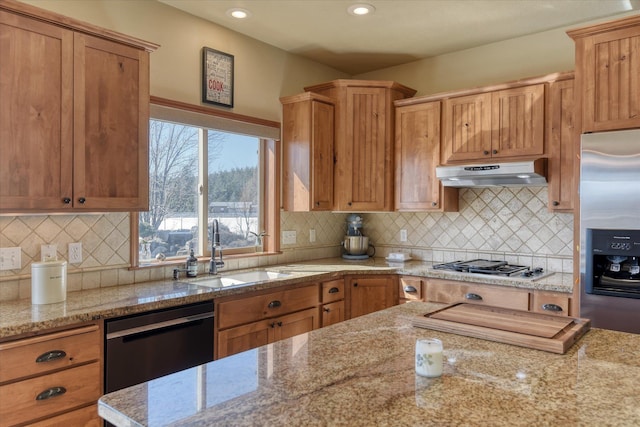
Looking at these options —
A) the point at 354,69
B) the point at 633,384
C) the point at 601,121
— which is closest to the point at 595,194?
the point at 601,121

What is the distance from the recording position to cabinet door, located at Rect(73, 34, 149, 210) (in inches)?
88.4

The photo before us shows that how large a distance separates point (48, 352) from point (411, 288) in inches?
94.1

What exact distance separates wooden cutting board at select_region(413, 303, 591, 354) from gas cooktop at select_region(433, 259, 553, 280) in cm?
136

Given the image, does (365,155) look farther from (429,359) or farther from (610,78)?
(429,359)

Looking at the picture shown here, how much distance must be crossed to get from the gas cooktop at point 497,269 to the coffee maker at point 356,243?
34.9 inches

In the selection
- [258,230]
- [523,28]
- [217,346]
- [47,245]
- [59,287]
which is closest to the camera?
[59,287]

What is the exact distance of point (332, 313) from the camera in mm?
3439

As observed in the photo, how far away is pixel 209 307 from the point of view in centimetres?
258

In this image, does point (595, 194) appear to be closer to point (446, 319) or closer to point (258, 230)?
point (446, 319)

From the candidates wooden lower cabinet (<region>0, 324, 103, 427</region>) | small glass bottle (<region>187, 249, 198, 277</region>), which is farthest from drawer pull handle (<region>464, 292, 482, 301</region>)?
wooden lower cabinet (<region>0, 324, 103, 427</region>)

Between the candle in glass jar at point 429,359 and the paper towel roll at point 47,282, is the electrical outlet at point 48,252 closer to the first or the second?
the paper towel roll at point 47,282

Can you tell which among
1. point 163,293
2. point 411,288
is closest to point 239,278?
point 163,293

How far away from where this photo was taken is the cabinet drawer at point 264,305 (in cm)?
268

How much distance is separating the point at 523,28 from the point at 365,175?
5.31 ft
